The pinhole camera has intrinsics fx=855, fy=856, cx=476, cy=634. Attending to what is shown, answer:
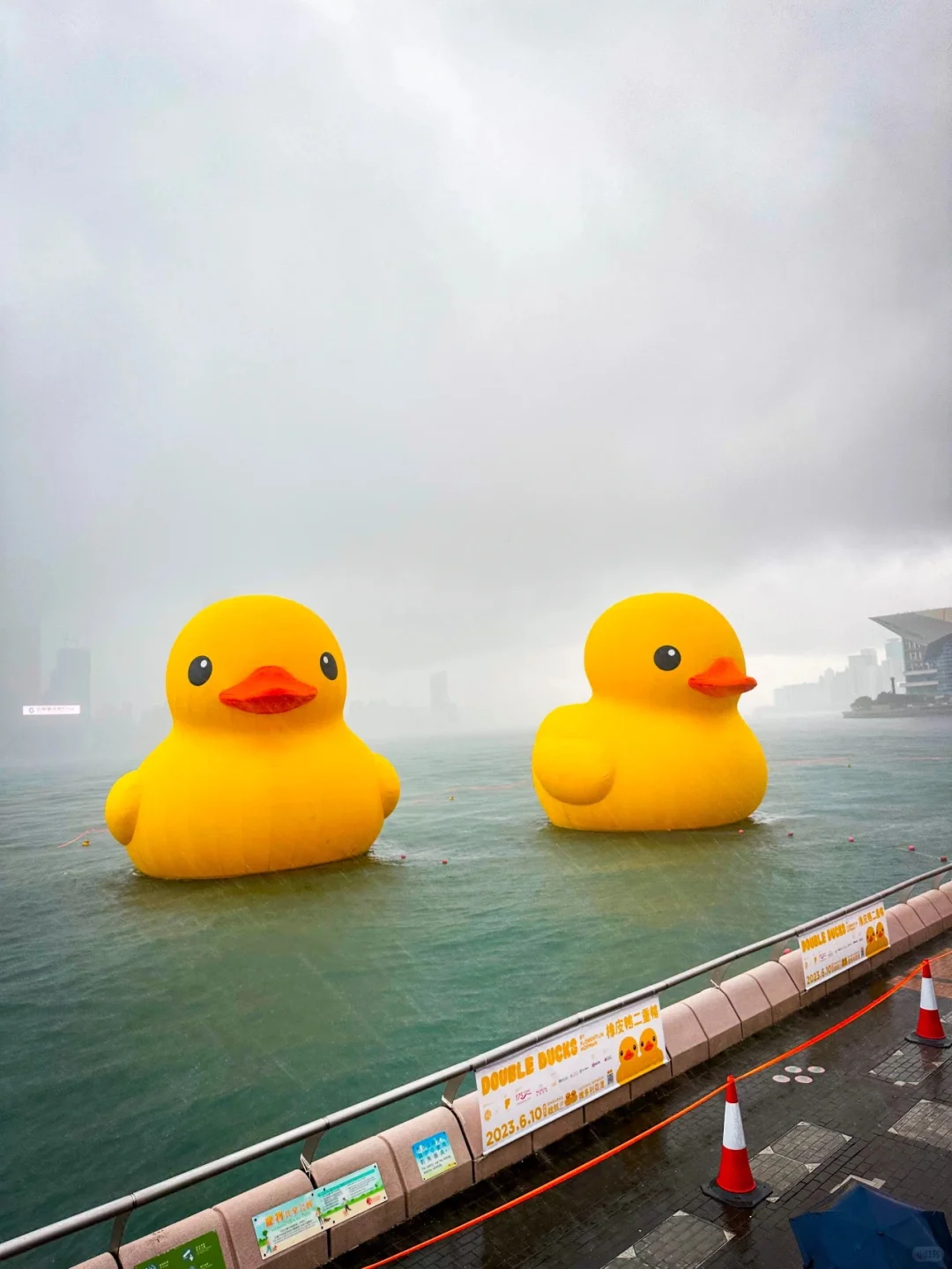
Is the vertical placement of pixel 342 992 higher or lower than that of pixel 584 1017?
lower

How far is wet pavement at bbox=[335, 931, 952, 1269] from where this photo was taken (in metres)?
4.81

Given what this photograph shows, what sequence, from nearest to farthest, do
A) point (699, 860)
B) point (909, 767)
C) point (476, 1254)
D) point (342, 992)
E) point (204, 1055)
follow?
point (476, 1254), point (204, 1055), point (342, 992), point (699, 860), point (909, 767)

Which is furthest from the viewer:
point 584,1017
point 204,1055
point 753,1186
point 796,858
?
point 796,858

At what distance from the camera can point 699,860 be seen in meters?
16.2

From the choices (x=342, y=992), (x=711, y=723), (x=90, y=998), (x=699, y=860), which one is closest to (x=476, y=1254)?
(x=342, y=992)

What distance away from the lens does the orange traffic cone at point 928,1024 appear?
24.1 feet

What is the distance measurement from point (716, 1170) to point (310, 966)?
6.87 meters

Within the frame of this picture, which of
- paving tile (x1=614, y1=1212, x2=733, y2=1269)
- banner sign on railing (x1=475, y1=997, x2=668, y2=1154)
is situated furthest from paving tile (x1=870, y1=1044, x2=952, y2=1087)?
paving tile (x1=614, y1=1212, x2=733, y2=1269)

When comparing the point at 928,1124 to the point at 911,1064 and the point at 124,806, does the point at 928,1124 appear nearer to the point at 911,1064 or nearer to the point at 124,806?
the point at 911,1064

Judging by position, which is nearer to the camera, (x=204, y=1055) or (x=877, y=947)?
(x=204, y=1055)

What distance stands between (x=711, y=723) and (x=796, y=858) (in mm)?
3168

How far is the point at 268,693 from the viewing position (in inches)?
553

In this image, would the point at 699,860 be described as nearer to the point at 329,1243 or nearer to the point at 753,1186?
the point at 753,1186

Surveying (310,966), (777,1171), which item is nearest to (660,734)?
(310,966)
